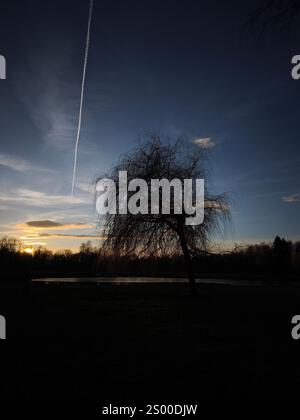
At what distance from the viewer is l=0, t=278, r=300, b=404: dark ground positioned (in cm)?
476

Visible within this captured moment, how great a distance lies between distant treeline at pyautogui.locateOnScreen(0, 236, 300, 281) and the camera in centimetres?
1716

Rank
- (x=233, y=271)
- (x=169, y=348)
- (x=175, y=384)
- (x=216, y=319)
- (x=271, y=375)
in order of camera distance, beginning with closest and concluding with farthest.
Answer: (x=175, y=384) < (x=271, y=375) < (x=169, y=348) < (x=216, y=319) < (x=233, y=271)

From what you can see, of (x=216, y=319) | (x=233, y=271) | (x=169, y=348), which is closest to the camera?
(x=169, y=348)

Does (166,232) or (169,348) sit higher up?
(166,232)

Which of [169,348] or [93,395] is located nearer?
[93,395]

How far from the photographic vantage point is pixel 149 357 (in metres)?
6.25

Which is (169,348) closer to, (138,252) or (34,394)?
(34,394)

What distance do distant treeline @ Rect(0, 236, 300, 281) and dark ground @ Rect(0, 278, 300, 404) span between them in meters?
6.01

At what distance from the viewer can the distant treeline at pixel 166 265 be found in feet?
56.3

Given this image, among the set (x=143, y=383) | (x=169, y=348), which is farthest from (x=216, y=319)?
(x=143, y=383)

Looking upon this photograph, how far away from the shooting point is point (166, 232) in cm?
1652

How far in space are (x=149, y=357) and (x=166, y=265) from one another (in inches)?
478

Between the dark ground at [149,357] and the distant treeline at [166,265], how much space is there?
6.01 meters
